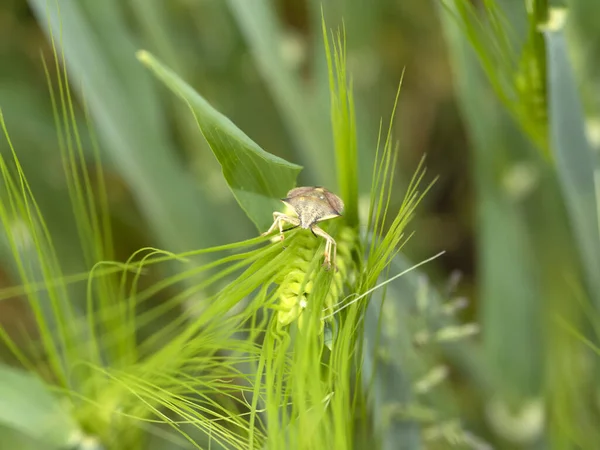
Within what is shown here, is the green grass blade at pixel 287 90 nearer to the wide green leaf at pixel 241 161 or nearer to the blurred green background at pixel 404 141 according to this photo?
the blurred green background at pixel 404 141

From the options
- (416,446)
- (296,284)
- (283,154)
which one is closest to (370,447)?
(416,446)

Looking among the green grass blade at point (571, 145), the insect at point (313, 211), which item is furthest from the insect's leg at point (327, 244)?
the green grass blade at point (571, 145)

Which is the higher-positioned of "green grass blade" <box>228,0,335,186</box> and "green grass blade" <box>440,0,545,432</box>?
"green grass blade" <box>228,0,335,186</box>

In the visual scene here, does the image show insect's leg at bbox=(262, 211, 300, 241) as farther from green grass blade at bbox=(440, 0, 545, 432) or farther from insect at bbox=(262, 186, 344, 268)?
green grass blade at bbox=(440, 0, 545, 432)

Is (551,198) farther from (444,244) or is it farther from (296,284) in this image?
(296,284)

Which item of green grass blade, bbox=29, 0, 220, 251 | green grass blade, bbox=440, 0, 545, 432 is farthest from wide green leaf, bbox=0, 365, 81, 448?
green grass blade, bbox=440, 0, 545, 432

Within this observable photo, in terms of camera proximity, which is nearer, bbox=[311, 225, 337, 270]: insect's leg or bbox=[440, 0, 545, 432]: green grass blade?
bbox=[311, 225, 337, 270]: insect's leg

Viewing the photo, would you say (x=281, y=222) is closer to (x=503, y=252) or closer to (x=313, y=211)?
(x=313, y=211)

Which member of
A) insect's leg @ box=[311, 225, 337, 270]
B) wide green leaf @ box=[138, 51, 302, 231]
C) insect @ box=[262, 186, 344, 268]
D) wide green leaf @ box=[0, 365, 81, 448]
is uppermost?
wide green leaf @ box=[138, 51, 302, 231]
